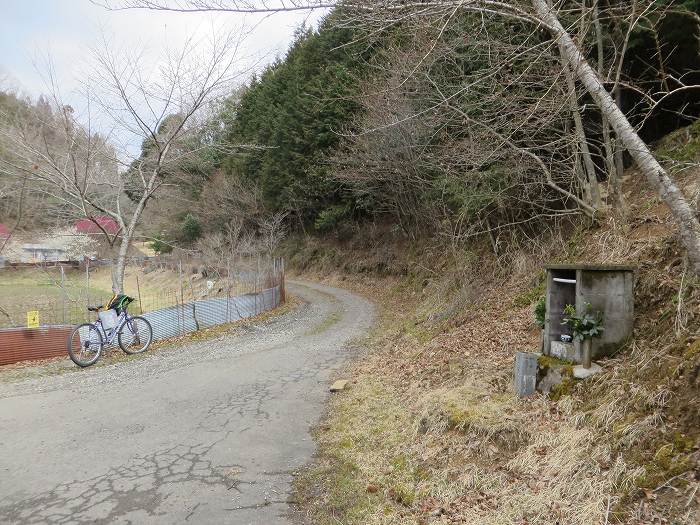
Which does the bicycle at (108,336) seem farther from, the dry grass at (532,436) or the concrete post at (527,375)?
the concrete post at (527,375)

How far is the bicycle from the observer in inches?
311

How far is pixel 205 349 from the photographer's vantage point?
8938mm

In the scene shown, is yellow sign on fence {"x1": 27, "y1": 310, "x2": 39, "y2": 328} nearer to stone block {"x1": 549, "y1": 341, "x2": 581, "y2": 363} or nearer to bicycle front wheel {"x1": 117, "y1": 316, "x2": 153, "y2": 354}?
bicycle front wheel {"x1": 117, "y1": 316, "x2": 153, "y2": 354}

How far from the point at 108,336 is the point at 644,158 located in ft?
29.3

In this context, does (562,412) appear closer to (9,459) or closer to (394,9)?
(394,9)

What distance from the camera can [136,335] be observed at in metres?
8.96

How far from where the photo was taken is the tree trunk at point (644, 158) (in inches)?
133

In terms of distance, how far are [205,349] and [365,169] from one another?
32.1 feet

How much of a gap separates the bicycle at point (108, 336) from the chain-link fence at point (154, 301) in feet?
2.13

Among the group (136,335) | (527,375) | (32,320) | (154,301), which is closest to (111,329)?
(136,335)

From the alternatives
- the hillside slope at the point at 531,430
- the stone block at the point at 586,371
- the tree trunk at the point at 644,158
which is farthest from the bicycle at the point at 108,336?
the tree trunk at the point at 644,158

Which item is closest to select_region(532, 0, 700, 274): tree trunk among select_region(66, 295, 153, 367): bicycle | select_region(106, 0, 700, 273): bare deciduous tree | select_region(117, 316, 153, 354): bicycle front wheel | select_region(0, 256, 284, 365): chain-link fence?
select_region(106, 0, 700, 273): bare deciduous tree

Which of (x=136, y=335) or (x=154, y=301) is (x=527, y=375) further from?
(x=154, y=301)

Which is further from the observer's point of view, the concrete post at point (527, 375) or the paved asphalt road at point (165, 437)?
the concrete post at point (527, 375)
